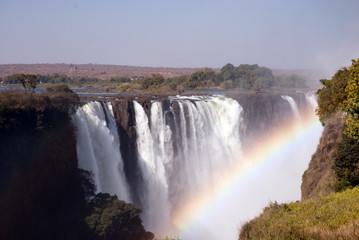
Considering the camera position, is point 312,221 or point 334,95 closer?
point 312,221

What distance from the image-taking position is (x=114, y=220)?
49.2 feet

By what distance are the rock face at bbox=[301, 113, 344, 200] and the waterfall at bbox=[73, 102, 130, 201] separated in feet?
30.1

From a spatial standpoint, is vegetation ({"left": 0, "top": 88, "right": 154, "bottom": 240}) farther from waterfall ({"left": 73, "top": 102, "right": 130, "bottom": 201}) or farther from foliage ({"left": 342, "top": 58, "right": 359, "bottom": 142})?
foliage ({"left": 342, "top": 58, "right": 359, "bottom": 142})

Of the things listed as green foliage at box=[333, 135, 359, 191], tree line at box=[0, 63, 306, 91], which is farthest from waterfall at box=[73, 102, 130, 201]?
tree line at box=[0, 63, 306, 91]

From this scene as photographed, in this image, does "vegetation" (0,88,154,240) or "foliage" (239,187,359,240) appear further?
"vegetation" (0,88,154,240)

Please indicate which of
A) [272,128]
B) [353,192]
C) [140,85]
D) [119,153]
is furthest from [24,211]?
[140,85]

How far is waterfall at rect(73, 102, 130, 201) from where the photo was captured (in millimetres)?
18109

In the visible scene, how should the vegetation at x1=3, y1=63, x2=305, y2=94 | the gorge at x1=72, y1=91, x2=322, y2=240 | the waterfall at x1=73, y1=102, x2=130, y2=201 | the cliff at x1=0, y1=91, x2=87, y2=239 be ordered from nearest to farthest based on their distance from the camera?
the cliff at x1=0, y1=91, x2=87, y2=239, the waterfall at x1=73, y1=102, x2=130, y2=201, the gorge at x1=72, y1=91, x2=322, y2=240, the vegetation at x1=3, y1=63, x2=305, y2=94

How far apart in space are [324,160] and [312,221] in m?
9.60

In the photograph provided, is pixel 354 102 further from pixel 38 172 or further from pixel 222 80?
pixel 222 80

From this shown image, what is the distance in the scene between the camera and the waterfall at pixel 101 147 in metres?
18.1

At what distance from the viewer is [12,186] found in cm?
1378

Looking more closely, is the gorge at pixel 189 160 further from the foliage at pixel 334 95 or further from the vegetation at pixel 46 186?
the foliage at pixel 334 95

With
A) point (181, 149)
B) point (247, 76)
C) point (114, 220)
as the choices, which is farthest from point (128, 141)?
point (247, 76)
